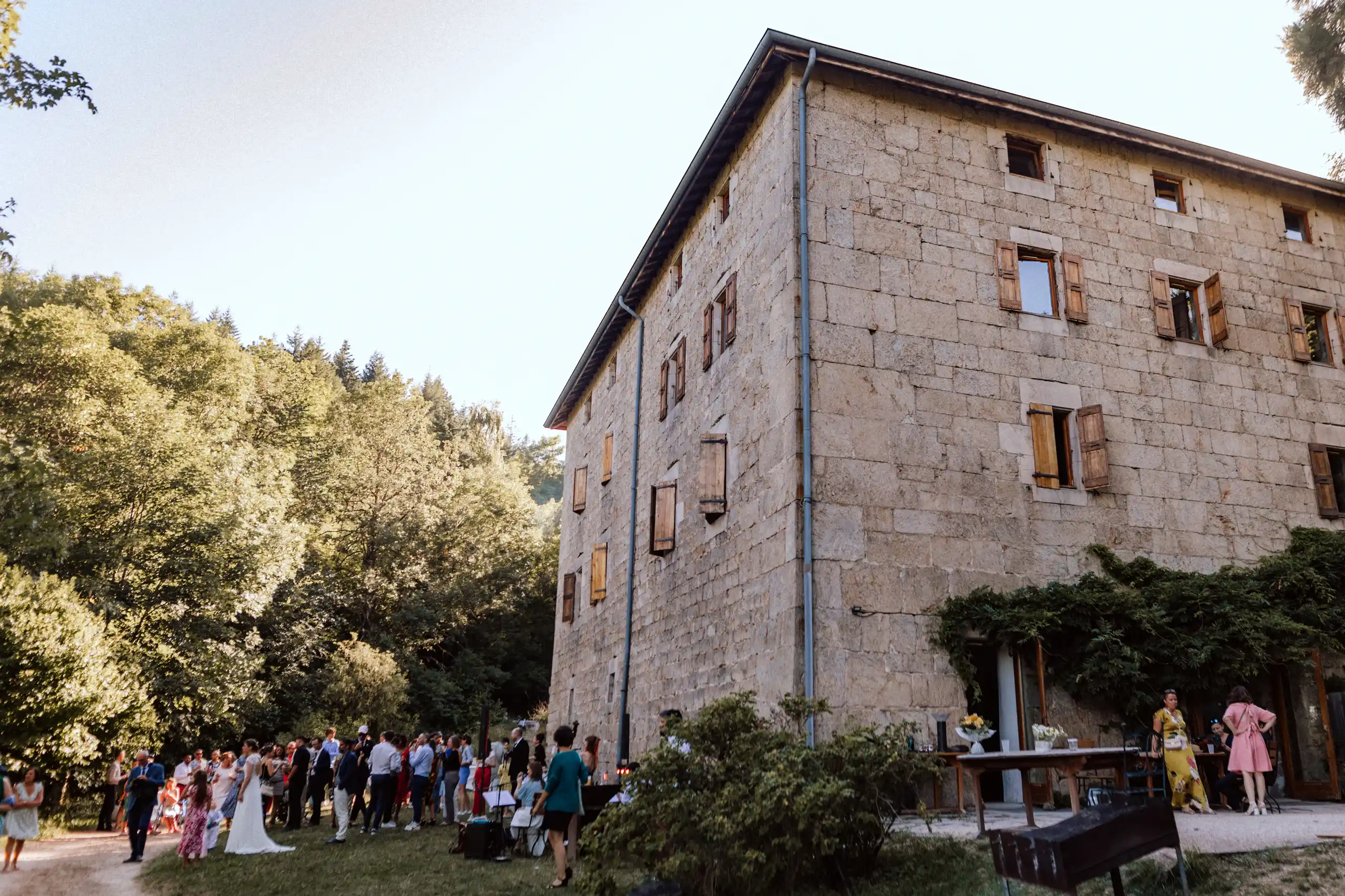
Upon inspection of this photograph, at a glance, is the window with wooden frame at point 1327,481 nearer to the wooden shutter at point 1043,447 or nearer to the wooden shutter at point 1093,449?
the wooden shutter at point 1093,449

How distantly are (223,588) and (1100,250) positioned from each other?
19113mm

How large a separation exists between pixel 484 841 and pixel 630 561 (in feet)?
25.2

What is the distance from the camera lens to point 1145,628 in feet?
37.5

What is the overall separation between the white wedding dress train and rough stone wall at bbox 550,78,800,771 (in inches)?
223

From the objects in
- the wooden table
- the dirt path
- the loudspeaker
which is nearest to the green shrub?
the wooden table

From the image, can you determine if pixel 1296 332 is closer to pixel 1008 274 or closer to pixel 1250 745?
pixel 1008 274

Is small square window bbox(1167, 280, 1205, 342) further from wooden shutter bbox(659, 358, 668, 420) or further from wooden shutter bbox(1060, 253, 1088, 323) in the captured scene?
wooden shutter bbox(659, 358, 668, 420)

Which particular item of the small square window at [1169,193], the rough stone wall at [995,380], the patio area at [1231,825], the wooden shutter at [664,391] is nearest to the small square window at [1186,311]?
the rough stone wall at [995,380]

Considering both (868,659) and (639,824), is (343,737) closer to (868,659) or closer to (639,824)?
(868,659)

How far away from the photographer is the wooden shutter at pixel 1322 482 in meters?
13.8

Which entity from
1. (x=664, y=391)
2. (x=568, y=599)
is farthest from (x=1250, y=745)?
Result: (x=568, y=599)

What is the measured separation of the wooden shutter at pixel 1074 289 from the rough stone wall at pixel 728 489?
4.18 metres

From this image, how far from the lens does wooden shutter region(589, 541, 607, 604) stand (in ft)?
63.8

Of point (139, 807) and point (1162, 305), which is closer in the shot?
point (139, 807)
